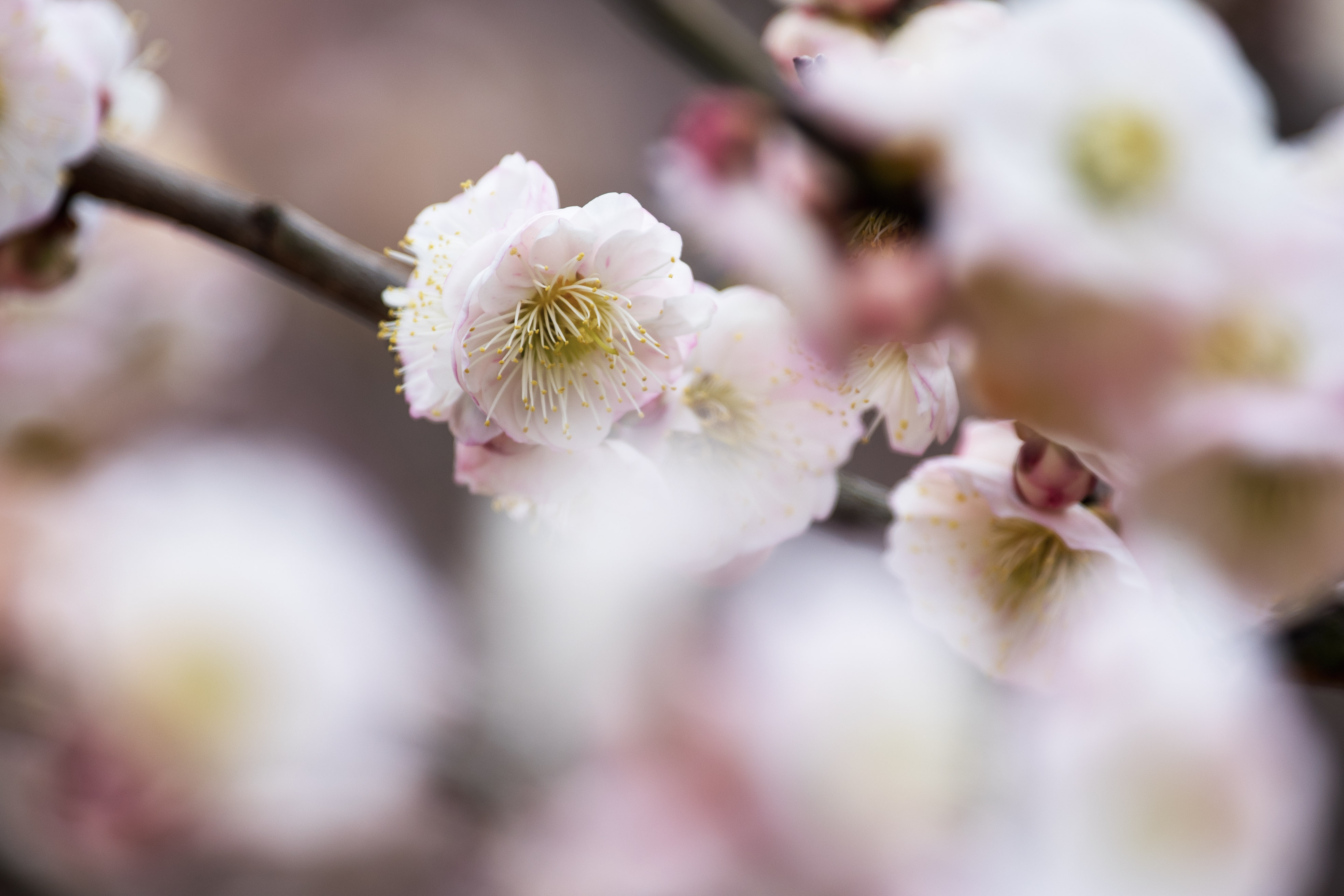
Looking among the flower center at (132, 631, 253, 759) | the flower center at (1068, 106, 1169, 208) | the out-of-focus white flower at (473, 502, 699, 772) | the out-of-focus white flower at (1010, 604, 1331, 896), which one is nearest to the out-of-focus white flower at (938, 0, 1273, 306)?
the flower center at (1068, 106, 1169, 208)

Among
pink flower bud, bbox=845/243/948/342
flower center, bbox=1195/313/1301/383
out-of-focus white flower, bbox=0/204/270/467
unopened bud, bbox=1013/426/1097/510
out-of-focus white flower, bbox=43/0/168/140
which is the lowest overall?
flower center, bbox=1195/313/1301/383

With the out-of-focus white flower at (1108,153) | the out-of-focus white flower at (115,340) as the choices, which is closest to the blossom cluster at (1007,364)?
the out-of-focus white flower at (1108,153)

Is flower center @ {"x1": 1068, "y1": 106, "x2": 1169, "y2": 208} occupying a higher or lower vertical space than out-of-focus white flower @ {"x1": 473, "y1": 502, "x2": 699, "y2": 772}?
lower

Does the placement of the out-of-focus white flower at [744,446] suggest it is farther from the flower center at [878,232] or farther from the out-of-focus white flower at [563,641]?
the out-of-focus white flower at [563,641]

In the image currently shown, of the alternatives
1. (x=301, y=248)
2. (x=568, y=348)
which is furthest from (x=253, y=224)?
(x=568, y=348)

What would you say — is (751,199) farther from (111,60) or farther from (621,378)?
(111,60)

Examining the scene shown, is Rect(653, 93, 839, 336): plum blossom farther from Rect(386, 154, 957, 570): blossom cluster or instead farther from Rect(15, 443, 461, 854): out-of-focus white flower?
Rect(15, 443, 461, 854): out-of-focus white flower

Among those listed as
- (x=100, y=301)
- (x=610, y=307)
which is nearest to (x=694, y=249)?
(x=610, y=307)
